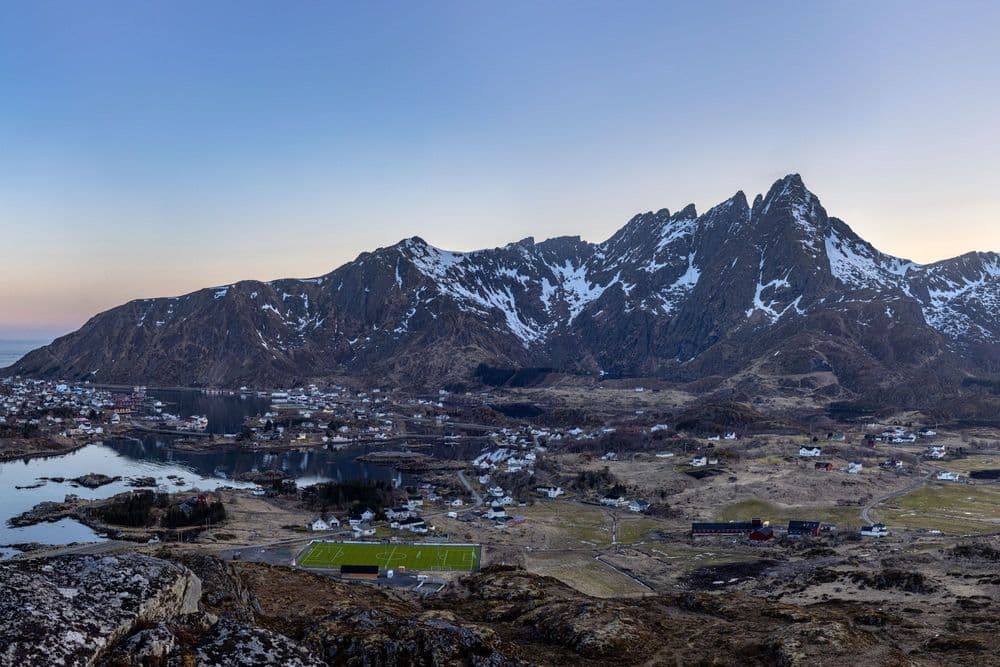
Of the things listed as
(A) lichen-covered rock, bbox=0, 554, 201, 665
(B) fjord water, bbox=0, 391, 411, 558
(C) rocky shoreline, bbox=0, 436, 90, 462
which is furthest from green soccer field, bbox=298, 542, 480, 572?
(C) rocky shoreline, bbox=0, 436, 90, 462

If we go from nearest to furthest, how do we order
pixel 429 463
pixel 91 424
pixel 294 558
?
1. pixel 294 558
2. pixel 429 463
3. pixel 91 424

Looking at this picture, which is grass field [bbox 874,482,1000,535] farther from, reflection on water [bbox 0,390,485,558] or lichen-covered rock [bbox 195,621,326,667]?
lichen-covered rock [bbox 195,621,326,667]

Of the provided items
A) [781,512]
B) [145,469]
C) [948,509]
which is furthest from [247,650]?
[145,469]

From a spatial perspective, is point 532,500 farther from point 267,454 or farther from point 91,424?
point 91,424

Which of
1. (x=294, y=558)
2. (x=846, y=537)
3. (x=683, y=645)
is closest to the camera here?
(x=683, y=645)

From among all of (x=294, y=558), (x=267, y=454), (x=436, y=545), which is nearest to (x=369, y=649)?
(x=294, y=558)

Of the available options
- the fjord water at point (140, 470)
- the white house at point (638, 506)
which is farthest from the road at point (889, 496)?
the fjord water at point (140, 470)

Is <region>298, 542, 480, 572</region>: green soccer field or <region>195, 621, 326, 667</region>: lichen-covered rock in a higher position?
<region>195, 621, 326, 667</region>: lichen-covered rock
